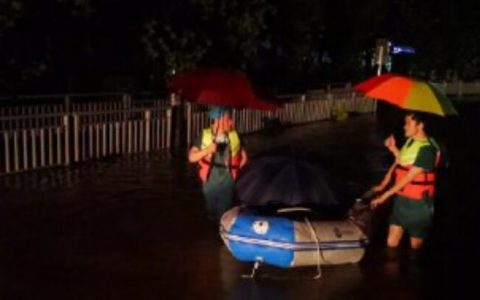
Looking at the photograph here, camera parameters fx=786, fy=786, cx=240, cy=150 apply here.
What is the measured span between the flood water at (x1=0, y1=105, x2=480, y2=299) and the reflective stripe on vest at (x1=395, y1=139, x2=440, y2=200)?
29.4 inches

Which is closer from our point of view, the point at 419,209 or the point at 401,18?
the point at 419,209

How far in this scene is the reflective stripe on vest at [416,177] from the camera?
24.2 feet

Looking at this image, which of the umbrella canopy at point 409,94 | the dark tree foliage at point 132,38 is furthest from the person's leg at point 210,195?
the dark tree foliage at point 132,38

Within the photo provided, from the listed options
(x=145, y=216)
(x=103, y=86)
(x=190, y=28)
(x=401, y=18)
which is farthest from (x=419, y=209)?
(x=401, y=18)

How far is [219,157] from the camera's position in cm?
796

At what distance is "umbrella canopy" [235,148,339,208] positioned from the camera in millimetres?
7012

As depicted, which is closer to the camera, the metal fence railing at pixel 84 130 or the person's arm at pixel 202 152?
the person's arm at pixel 202 152

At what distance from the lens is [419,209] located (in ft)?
24.8

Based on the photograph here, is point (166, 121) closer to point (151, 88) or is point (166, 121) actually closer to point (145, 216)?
point (151, 88)

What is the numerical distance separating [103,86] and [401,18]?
97.2 ft

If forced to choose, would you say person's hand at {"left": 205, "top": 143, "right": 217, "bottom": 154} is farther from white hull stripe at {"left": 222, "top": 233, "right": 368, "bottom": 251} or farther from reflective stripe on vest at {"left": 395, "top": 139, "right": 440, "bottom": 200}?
reflective stripe on vest at {"left": 395, "top": 139, "right": 440, "bottom": 200}

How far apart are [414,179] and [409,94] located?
0.81m

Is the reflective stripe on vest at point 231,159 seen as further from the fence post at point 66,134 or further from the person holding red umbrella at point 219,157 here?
the fence post at point 66,134

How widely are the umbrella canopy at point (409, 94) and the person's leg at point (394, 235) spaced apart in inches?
52.2
